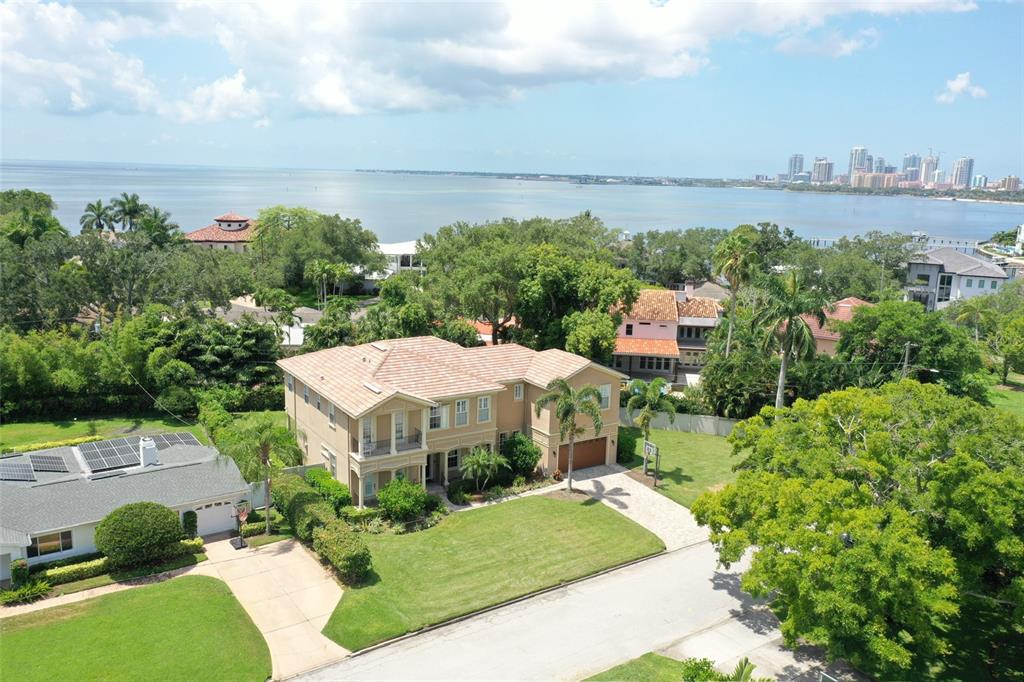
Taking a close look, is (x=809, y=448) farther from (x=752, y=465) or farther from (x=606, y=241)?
(x=606, y=241)

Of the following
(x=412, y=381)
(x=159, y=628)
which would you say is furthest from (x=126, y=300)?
(x=159, y=628)

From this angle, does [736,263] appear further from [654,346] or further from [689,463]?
[689,463]

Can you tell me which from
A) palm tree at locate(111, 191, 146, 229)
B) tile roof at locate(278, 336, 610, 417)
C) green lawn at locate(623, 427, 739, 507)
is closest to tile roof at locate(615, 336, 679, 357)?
green lawn at locate(623, 427, 739, 507)

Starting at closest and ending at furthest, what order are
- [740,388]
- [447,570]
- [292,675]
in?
[292,675]
[447,570]
[740,388]

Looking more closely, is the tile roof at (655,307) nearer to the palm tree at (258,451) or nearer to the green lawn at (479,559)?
the green lawn at (479,559)

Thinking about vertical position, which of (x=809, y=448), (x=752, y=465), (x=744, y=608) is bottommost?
(x=744, y=608)
